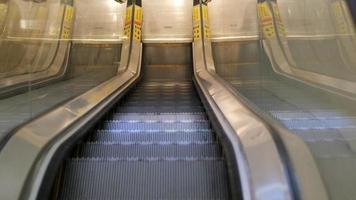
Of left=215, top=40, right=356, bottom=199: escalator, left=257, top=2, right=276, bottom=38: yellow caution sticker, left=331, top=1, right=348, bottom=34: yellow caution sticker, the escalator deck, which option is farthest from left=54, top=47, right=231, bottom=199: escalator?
left=257, top=2, right=276, bottom=38: yellow caution sticker

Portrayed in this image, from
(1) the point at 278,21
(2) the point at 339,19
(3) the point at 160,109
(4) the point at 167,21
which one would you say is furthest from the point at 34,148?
(4) the point at 167,21

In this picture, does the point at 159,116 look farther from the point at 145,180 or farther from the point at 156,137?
the point at 145,180

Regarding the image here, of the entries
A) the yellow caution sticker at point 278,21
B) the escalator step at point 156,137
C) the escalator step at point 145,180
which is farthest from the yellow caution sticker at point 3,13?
the yellow caution sticker at point 278,21

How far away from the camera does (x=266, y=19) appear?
6.01m

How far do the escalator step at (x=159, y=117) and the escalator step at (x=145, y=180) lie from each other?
4.70ft

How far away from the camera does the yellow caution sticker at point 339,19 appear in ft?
12.6

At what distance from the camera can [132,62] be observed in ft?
24.3

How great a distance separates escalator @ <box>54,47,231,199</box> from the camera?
2162 millimetres

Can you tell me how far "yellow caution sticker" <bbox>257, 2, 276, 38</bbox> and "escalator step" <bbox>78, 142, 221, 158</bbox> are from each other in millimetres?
2979

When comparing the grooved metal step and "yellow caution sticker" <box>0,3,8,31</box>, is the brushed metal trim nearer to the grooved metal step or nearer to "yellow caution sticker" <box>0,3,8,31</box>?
the grooved metal step

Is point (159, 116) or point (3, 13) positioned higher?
point (3, 13)

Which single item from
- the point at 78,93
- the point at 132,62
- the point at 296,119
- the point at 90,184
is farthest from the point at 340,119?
the point at 132,62

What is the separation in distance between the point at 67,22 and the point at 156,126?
4.99m

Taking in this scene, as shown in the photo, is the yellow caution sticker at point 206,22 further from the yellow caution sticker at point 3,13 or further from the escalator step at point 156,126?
the escalator step at point 156,126
